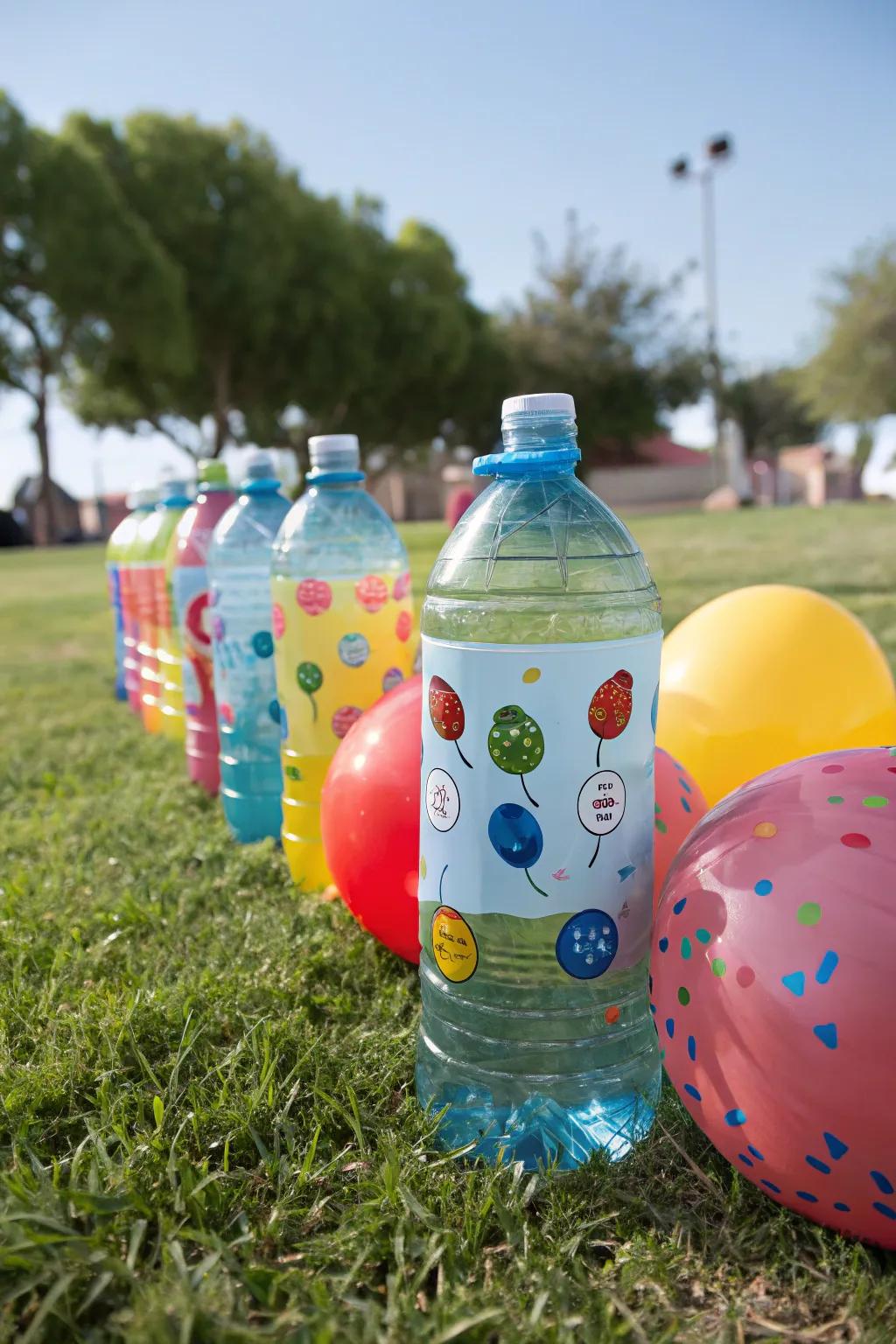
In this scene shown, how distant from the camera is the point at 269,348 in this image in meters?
29.8

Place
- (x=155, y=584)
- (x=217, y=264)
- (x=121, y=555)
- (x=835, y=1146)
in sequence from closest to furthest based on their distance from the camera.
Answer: (x=835, y=1146) → (x=155, y=584) → (x=121, y=555) → (x=217, y=264)

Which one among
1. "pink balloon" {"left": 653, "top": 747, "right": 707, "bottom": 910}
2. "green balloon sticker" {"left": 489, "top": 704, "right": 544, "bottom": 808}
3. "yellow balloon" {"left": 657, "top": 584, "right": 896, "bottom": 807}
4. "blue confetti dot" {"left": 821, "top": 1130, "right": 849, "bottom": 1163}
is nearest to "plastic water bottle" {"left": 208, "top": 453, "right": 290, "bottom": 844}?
"yellow balloon" {"left": 657, "top": 584, "right": 896, "bottom": 807}

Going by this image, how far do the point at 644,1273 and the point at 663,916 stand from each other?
22.0 inches

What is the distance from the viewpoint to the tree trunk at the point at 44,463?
2638cm

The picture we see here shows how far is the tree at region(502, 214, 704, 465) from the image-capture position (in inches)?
1496

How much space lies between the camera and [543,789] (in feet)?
5.57

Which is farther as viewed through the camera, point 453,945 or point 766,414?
point 766,414

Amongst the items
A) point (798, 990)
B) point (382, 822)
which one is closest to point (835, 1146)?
point (798, 990)

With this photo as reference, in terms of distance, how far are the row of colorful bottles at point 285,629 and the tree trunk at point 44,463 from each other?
2461cm

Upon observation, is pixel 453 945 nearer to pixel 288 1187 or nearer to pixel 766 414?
pixel 288 1187

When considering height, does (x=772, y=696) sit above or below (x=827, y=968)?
above

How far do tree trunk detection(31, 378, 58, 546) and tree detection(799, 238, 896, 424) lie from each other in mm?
23742

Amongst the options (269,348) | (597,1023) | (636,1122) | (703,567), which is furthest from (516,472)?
(269,348)

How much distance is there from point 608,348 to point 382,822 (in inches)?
1538
